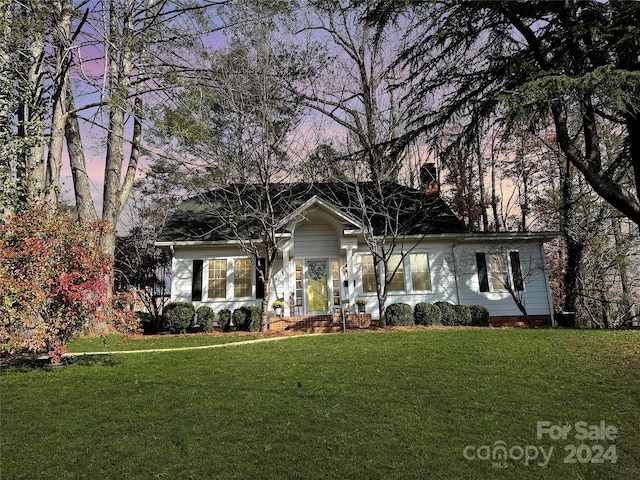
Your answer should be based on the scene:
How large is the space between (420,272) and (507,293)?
11.2ft

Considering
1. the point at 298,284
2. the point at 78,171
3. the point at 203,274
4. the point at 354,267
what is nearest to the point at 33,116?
the point at 78,171

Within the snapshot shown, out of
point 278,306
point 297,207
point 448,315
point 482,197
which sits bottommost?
point 448,315

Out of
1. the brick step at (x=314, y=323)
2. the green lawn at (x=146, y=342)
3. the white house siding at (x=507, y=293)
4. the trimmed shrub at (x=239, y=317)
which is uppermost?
the white house siding at (x=507, y=293)

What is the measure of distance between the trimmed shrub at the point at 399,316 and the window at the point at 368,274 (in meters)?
2.04

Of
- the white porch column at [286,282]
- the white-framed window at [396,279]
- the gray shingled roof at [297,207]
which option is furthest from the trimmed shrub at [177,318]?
the white-framed window at [396,279]

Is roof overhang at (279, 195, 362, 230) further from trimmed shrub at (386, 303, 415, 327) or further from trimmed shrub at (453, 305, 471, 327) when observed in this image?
trimmed shrub at (453, 305, 471, 327)

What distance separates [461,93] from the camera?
451 inches

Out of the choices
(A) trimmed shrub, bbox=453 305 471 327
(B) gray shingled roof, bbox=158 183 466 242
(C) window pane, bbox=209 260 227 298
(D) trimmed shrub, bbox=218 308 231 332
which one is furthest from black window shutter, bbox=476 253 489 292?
(C) window pane, bbox=209 260 227 298

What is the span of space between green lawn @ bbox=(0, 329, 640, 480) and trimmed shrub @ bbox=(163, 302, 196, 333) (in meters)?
4.99

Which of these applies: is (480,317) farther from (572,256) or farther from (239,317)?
(239,317)

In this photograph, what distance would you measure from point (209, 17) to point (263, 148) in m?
6.45

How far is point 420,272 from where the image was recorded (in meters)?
16.0

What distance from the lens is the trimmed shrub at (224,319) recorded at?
1448 cm

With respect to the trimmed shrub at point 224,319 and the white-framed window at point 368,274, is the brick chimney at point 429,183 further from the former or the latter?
the trimmed shrub at point 224,319
